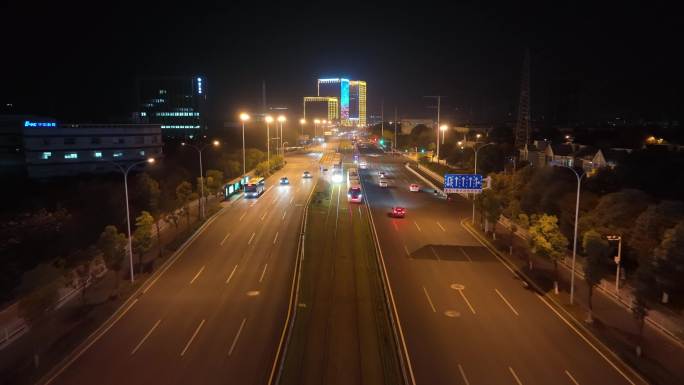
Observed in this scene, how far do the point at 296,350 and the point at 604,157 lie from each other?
48801 mm

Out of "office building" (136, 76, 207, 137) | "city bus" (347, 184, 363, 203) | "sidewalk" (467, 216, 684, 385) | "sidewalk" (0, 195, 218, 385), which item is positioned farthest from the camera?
"office building" (136, 76, 207, 137)

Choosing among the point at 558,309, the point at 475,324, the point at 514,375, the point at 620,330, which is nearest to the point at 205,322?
the point at 475,324

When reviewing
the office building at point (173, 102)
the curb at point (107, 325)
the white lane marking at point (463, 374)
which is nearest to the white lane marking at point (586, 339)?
the white lane marking at point (463, 374)

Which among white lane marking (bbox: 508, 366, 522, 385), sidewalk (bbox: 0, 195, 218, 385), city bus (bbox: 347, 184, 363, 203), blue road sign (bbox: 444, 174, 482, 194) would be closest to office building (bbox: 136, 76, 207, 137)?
city bus (bbox: 347, 184, 363, 203)

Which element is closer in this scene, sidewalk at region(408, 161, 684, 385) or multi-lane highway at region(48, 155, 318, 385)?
multi-lane highway at region(48, 155, 318, 385)

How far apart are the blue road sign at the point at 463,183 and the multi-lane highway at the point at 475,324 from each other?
16.6 feet

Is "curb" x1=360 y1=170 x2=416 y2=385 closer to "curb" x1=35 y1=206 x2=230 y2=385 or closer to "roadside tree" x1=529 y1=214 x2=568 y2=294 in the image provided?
"roadside tree" x1=529 y1=214 x2=568 y2=294

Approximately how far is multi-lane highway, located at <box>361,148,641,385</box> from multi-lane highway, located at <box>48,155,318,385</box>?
6138 millimetres

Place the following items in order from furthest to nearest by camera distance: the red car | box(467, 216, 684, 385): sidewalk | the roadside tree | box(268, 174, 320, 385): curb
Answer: the red car → the roadside tree → box(467, 216, 684, 385): sidewalk → box(268, 174, 320, 385): curb

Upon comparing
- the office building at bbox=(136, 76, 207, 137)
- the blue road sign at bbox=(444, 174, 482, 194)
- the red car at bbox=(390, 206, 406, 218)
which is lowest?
the red car at bbox=(390, 206, 406, 218)

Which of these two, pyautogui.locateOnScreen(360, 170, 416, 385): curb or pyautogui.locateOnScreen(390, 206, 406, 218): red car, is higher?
pyautogui.locateOnScreen(390, 206, 406, 218): red car

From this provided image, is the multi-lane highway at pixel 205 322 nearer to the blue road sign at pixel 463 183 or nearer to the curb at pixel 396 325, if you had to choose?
the curb at pixel 396 325

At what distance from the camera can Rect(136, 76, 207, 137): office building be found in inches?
6742

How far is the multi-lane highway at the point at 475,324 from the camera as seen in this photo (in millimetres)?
17672
